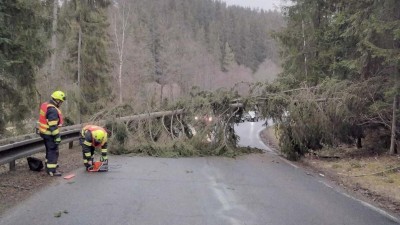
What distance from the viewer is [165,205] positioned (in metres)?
6.67

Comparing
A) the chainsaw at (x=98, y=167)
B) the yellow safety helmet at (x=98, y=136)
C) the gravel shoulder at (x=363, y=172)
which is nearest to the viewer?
the gravel shoulder at (x=363, y=172)

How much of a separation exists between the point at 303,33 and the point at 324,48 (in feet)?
8.19

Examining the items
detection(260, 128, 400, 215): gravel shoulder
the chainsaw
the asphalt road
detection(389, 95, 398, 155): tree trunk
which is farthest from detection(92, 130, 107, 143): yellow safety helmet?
detection(389, 95, 398, 155): tree trunk

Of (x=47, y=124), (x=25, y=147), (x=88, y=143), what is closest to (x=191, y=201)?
(x=88, y=143)

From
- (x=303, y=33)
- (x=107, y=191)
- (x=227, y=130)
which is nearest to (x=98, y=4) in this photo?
(x=303, y=33)

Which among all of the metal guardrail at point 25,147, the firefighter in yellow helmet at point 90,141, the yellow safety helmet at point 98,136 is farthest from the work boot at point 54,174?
the yellow safety helmet at point 98,136

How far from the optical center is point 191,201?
277 inches

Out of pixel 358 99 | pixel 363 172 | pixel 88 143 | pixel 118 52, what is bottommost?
pixel 363 172

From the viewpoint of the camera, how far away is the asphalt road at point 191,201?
19.4 ft

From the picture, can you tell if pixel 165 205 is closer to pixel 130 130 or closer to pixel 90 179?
pixel 90 179

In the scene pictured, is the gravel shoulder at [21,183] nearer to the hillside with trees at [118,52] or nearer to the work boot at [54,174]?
the work boot at [54,174]

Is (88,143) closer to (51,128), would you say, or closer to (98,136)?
(98,136)

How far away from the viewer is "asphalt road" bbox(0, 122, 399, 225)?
5898mm

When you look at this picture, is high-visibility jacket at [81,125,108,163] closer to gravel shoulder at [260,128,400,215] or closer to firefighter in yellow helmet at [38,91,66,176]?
firefighter in yellow helmet at [38,91,66,176]
